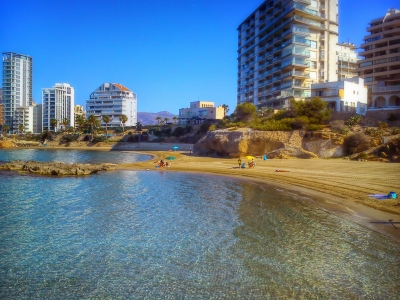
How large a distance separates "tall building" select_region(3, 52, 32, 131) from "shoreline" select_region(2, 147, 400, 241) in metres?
150

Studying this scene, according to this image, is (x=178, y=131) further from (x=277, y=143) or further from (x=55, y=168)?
(x=55, y=168)

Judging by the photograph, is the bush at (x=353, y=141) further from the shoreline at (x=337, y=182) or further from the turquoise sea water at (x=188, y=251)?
the turquoise sea water at (x=188, y=251)

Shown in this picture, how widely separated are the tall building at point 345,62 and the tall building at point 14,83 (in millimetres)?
147394

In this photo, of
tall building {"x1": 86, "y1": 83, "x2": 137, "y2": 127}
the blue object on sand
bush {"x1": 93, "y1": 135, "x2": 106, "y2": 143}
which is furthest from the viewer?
tall building {"x1": 86, "y1": 83, "x2": 137, "y2": 127}

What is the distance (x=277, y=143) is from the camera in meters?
48.8

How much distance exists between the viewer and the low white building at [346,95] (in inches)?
2142

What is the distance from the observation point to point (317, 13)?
69438 mm

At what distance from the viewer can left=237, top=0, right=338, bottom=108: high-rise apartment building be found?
66.0m

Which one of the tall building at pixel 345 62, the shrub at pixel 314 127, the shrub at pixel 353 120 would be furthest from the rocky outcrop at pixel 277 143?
the tall building at pixel 345 62

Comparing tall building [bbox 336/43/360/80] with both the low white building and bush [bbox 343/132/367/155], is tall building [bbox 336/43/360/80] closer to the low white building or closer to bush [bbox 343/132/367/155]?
the low white building

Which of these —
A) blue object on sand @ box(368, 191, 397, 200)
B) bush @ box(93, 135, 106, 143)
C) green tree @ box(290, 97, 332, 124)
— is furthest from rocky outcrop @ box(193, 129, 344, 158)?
bush @ box(93, 135, 106, 143)

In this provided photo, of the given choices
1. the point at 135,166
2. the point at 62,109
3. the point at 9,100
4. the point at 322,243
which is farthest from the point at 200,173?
the point at 9,100

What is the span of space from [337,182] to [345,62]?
66.7 m

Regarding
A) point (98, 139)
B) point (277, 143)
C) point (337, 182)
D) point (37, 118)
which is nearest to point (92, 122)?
point (98, 139)
